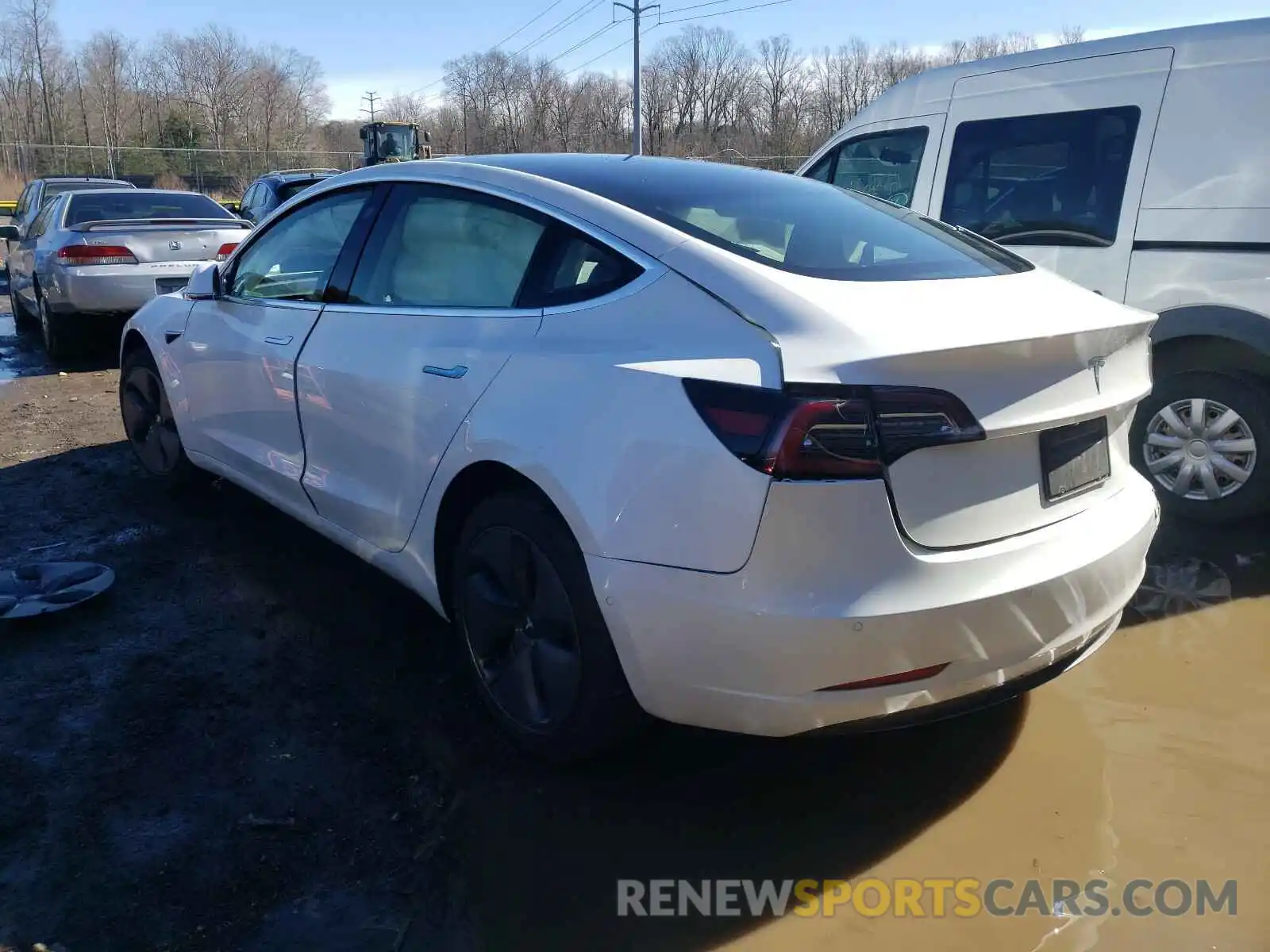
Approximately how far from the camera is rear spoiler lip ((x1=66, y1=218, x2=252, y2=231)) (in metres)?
9.11

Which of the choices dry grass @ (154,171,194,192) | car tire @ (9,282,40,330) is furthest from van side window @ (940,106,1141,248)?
dry grass @ (154,171,194,192)

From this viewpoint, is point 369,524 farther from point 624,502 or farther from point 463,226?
point 624,502

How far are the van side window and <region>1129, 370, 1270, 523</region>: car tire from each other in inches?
31.2

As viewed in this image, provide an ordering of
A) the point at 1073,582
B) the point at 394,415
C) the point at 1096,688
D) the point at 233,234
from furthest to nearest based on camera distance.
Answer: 1. the point at 233,234
2. the point at 1096,688
3. the point at 394,415
4. the point at 1073,582

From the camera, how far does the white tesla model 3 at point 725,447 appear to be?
7.06 feet

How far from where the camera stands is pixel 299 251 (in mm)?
4043

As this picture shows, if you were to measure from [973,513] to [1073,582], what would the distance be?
0.37 m

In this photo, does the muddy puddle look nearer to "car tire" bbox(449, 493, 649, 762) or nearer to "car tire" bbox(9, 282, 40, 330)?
"car tire" bbox(449, 493, 649, 762)

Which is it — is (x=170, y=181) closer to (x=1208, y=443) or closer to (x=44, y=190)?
(x=44, y=190)

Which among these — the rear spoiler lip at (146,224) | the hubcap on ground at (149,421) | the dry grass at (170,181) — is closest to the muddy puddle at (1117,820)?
the hubcap on ground at (149,421)

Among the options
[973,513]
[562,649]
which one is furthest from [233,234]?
[973,513]

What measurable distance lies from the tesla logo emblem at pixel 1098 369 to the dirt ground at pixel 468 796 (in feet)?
3.58

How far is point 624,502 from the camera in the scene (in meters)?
2.30

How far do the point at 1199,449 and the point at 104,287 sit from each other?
8421 millimetres
